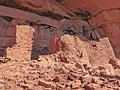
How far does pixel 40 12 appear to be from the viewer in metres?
7.40

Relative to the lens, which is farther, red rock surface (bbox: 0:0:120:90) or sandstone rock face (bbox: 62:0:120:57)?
sandstone rock face (bbox: 62:0:120:57)

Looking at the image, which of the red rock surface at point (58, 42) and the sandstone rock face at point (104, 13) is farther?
the sandstone rock face at point (104, 13)

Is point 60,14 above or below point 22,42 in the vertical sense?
above

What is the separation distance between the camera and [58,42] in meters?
6.38

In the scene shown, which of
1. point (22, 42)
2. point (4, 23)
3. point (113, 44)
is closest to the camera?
point (22, 42)

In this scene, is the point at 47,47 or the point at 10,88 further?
the point at 47,47

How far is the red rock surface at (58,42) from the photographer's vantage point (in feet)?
14.6

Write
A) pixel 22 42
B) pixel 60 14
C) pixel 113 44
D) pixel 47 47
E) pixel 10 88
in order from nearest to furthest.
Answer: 1. pixel 10 88
2. pixel 22 42
3. pixel 47 47
4. pixel 60 14
5. pixel 113 44

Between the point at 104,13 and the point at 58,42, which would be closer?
the point at 58,42

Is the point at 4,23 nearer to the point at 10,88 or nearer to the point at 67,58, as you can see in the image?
the point at 67,58

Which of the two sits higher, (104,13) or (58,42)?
(104,13)

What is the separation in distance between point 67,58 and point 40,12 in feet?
6.92

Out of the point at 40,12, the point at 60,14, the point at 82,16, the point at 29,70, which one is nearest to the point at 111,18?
the point at 82,16

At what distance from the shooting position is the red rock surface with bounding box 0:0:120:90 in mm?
4440
